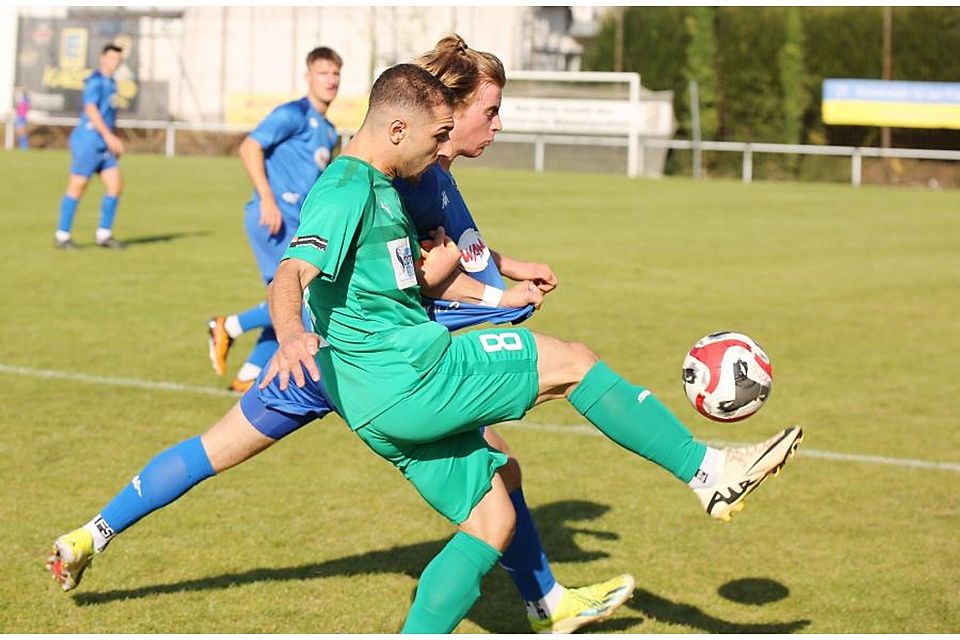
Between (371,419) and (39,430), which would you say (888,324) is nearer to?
(39,430)

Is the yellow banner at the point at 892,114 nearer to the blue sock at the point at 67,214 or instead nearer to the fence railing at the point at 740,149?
the fence railing at the point at 740,149

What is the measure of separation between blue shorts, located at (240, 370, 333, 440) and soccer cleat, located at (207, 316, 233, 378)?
4.08m

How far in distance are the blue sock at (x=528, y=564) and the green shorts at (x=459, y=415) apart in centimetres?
64

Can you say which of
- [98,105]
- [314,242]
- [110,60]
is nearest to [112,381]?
[314,242]

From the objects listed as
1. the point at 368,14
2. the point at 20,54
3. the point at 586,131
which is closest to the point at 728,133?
the point at 586,131

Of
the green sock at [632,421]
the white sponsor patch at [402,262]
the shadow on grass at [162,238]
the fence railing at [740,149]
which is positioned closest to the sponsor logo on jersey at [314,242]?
the white sponsor patch at [402,262]

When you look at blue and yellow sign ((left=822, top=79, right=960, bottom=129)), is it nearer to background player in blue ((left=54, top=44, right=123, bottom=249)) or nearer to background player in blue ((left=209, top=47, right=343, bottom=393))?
background player in blue ((left=54, top=44, right=123, bottom=249))

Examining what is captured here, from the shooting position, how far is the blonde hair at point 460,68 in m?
4.49

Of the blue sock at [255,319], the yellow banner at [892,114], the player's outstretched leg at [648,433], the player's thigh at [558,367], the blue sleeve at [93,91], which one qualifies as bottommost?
the blue sock at [255,319]

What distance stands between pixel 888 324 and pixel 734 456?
8.41 meters

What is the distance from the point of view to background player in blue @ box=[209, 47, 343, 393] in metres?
8.80

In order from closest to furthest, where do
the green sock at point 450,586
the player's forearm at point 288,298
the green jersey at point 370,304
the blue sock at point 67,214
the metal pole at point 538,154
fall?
the player's forearm at point 288,298 → the green jersey at point 370,304 → the green sock at point 450,586 → the blue sock at point 67,214 → the metal pole at point 538,154

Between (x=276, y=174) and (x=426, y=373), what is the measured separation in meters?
5.54

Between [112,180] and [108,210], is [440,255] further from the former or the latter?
[112,180]
